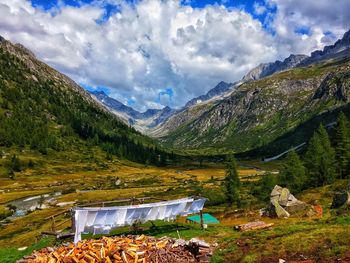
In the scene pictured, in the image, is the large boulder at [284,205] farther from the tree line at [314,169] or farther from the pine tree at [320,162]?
the pine tree at [320,162]

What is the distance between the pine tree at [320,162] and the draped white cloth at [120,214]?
61261mm

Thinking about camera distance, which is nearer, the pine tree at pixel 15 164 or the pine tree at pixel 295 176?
the pine tree at pixel 295 176

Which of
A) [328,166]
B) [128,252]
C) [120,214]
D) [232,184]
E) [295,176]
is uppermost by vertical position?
[328,166]

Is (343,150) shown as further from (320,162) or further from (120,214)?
(120,214)

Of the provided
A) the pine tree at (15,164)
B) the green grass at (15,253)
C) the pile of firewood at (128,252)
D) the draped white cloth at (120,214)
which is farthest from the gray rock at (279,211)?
the pine tree at (15,164)

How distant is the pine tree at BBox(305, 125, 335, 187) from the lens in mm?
89125

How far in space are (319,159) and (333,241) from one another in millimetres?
68442

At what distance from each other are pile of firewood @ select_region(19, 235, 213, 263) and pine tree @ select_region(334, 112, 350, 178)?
244 ft

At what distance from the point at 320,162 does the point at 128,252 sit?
252 ft

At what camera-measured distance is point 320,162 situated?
295ft

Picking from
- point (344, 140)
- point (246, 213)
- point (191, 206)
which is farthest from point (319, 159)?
point (191, 206)

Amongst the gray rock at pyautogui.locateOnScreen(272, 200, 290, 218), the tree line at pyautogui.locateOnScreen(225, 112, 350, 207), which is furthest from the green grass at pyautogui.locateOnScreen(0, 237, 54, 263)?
the tree line at pyautogui.locateOnScreen(225, 112, 350, 207)

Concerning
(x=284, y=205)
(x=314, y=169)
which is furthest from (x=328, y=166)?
(x=284, y=205)

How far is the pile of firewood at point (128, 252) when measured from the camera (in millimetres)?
24906
